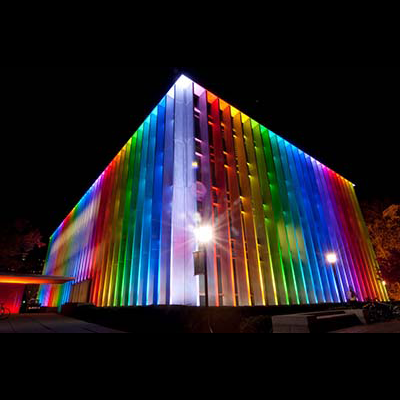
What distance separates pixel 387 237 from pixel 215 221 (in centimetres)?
2007

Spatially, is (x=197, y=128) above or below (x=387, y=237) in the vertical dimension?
above

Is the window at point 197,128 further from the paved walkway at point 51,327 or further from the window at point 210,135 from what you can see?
the paved walkway at point 51,327

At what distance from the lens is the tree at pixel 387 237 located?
1952 cm

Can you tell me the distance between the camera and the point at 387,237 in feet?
72.6

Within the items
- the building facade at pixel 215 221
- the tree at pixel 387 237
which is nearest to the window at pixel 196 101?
the building facade at pixel 215 221

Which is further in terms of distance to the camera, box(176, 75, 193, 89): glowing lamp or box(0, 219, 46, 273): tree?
box(0, 219, 46, 273): tree

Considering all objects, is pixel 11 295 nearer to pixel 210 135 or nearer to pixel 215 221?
pixel 215 221

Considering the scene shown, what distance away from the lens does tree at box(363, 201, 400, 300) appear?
19.5 meters

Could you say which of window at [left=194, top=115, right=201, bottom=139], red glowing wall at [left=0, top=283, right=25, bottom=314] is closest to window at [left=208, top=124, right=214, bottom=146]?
window at [left=194, top=115, right=201, bottom=139]

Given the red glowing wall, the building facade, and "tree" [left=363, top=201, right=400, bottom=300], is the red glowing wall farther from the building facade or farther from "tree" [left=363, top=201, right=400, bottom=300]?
"tree" [left=363, top=201, right=400, bottom=300]

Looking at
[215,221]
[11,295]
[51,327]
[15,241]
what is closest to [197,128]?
[215,221]

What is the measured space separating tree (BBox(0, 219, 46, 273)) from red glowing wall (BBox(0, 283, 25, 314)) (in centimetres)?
189

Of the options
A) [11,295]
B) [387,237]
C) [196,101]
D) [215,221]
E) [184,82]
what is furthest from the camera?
[11,295]

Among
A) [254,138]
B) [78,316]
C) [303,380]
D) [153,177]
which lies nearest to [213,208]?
[153,177]
